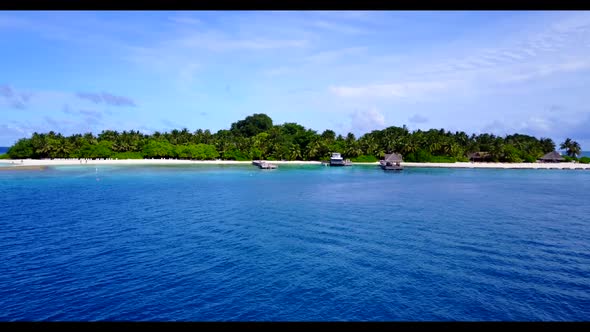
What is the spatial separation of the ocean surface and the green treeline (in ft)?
249

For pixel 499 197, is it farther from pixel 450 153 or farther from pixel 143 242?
pixel 450 153

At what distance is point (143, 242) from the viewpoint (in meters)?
25.8

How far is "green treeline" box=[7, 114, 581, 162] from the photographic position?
11406cm

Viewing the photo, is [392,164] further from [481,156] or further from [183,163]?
[183,163]

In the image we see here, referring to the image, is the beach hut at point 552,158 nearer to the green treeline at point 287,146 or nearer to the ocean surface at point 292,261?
the green treeline at point 287,146

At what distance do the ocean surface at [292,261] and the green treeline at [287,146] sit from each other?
249 feet

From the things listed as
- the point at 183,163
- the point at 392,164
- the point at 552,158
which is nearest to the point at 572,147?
the point at 552,158

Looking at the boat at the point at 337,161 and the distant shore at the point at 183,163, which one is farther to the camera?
the boat at the point at 337,161

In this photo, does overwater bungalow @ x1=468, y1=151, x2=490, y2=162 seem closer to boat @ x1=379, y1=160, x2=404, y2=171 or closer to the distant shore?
the distant shore

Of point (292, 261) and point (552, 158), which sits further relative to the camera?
point (552, 158)

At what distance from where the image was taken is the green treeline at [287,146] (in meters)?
114

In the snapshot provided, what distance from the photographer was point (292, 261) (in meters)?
22.0

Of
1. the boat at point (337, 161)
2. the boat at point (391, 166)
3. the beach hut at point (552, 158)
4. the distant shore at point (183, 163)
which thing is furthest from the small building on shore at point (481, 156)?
the boat at point (337, 161)

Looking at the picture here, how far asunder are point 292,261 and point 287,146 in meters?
102
